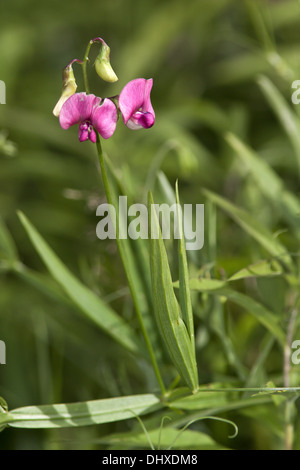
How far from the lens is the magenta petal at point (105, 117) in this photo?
40 centimetres

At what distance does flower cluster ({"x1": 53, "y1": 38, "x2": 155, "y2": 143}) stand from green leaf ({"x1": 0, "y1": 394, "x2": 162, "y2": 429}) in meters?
0.22

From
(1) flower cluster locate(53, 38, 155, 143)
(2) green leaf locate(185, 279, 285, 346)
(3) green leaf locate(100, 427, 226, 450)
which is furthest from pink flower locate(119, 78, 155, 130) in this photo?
(3) green leaf locate(100, 427, 226, 450)

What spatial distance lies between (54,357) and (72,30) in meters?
0.88

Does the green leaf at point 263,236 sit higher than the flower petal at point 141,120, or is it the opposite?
the flower petal at point 141,120

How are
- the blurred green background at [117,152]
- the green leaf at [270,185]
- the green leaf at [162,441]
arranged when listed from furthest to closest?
the blurred green background at [117,152]
the green leaf at [270,185]
the green leaf at [162,441]

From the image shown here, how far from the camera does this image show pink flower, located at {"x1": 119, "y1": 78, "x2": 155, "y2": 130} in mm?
410

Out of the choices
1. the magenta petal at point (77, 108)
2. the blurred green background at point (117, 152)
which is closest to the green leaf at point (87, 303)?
the blurred green background at point (117, 152)

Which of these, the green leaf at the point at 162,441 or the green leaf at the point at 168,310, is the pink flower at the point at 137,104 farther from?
the green leaf at the point at 162,441

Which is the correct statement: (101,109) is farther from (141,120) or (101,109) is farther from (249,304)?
(249,304)

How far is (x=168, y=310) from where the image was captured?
0.42 metres

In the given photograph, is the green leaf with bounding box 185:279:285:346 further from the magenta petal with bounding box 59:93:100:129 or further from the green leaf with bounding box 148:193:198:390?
the magenta petal with bounding box 59:93:100:129

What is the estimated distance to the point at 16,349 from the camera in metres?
0.92
